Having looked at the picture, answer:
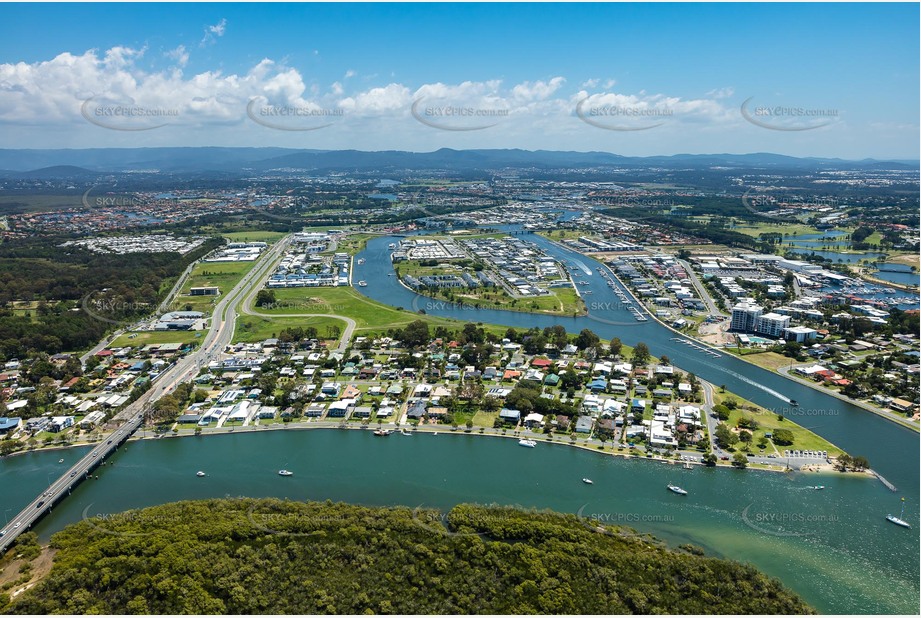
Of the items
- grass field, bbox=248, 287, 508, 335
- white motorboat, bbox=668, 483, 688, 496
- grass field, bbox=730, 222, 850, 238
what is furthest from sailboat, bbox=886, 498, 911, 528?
grass field, bbox=730, 222, 850, 238

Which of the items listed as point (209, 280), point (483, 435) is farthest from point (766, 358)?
point (209, 280)

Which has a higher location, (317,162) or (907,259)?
(317,162)

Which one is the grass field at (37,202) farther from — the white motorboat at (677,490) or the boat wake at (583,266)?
the white motorboat at (677,490)

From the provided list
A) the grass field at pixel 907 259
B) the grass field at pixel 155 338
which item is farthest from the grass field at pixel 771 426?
the grass field at pixel 907 259

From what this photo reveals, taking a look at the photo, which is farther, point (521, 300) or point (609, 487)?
point (521, 300)

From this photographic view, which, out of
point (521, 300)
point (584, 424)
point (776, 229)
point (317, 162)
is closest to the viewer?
point (584, 424)

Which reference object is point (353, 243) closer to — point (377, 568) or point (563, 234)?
point (563, 234)

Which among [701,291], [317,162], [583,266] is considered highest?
[317,162]
